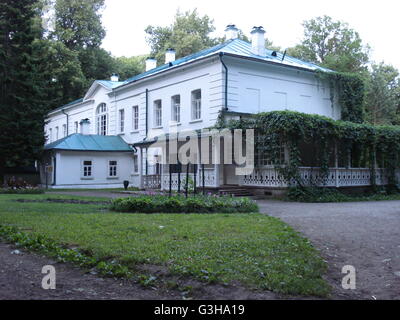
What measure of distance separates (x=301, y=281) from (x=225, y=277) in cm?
87

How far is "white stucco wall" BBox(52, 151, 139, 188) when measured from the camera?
29.2m

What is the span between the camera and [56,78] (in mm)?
42906

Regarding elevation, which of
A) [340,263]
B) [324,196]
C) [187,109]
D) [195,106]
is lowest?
[340,263]

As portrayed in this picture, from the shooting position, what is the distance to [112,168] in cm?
3156

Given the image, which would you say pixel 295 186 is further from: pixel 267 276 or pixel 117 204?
pixel 267 276

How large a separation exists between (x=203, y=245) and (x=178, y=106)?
20704 millimetres

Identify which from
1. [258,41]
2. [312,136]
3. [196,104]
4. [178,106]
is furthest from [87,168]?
[312,136]

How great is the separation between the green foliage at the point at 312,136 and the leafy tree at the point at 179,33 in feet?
97.5

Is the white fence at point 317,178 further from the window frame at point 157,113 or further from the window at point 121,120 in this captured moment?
the window at point 121,120

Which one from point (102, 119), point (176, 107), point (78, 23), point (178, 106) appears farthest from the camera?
point (78, 23)

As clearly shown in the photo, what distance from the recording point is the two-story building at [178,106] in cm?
2298

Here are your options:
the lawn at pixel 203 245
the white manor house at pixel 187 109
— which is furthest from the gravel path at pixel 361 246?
the white manor house at pixel 187 109

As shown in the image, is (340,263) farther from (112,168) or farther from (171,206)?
(112,168)
